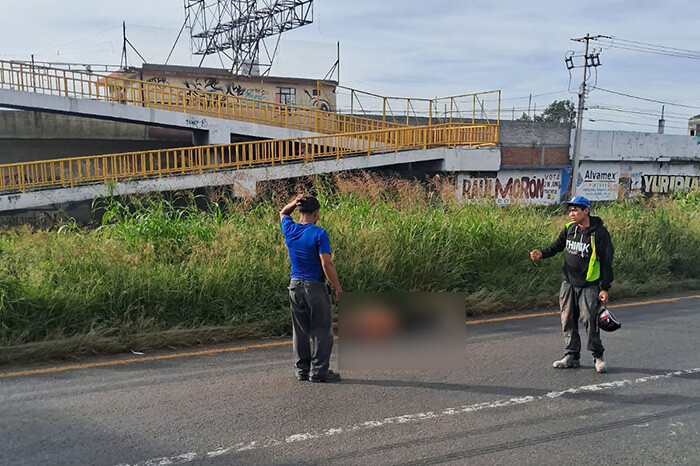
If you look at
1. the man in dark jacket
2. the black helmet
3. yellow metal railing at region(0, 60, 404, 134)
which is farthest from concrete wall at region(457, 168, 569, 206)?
the black helmet

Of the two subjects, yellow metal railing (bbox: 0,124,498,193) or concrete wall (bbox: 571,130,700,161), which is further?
concrete wall (bbox: 571,130,700,161)

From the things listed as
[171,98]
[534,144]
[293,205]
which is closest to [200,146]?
[171,98]

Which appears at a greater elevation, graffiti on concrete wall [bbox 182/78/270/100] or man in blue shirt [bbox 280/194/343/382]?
graffiti on concrete wall [bbox 182/78/270/100]

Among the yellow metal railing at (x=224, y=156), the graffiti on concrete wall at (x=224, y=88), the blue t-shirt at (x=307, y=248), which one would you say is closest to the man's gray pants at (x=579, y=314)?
the blue t-shirt at (x=307, y=248)

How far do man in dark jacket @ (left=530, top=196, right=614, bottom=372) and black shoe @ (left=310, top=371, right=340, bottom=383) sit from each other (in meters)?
2.26

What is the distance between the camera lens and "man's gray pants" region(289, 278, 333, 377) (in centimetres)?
513

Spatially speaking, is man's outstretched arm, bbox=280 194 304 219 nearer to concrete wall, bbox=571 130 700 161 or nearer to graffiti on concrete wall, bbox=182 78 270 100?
graffiti on concrete wall, bbox=182 78 270 100

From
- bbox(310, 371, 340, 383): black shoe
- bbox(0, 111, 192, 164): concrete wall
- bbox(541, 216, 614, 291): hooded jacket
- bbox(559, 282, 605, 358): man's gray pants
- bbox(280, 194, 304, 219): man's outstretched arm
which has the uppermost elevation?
bbox(0, 111, 192, 164): concrete wall

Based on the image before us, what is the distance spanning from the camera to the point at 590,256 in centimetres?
558

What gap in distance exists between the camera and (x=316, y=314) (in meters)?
5.16

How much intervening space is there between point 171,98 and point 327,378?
61.5 feet

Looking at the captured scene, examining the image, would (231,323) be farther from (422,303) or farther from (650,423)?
(650,423)

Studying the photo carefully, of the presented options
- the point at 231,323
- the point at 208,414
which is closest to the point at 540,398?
the point at 208,414

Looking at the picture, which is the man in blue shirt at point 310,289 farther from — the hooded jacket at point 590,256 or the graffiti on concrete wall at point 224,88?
the graffiti on concrete wall at point 224,88
